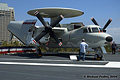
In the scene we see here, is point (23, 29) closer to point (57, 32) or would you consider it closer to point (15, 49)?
point (57, 32)

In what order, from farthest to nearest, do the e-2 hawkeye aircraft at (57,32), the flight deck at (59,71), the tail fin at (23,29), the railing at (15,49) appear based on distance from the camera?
the railing at (15,49)
the tail fin at (23,29)
the e-2 hawkeye aircraft at (57,32)
the flight deck at (59,71)

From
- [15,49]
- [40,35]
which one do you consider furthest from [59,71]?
[15,49]

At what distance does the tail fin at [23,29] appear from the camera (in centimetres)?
2525

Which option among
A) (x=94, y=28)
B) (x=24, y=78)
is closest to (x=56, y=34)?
(x=94, y=28)

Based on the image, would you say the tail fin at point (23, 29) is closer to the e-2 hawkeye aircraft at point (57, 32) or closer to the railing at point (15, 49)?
the e-2 hawkeye aircraft at point (57, 32)

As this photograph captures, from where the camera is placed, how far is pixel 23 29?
26781 mm

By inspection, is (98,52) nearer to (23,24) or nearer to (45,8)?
(45,8)

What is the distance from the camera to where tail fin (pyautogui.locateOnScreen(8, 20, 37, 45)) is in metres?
25.2

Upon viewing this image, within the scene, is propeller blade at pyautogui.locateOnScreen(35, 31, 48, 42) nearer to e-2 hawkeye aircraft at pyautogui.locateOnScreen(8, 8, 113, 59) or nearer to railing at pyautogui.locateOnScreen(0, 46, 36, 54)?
e-2 hawkeye aircraft at pyautogui.locateOnScreen(8, 8, 113, 59)

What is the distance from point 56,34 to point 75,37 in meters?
4.53

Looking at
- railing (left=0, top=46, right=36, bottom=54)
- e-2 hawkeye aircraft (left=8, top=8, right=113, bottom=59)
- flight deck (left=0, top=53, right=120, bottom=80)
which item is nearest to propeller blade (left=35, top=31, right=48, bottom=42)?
e-2 hawkeye aircraft (left=8, top=8, right=113, bottom=59)

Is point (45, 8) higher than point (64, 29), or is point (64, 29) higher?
point (45, 8)

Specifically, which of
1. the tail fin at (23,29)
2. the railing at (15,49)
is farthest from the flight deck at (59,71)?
the railing at (15,49)

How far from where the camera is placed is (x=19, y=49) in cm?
3366
